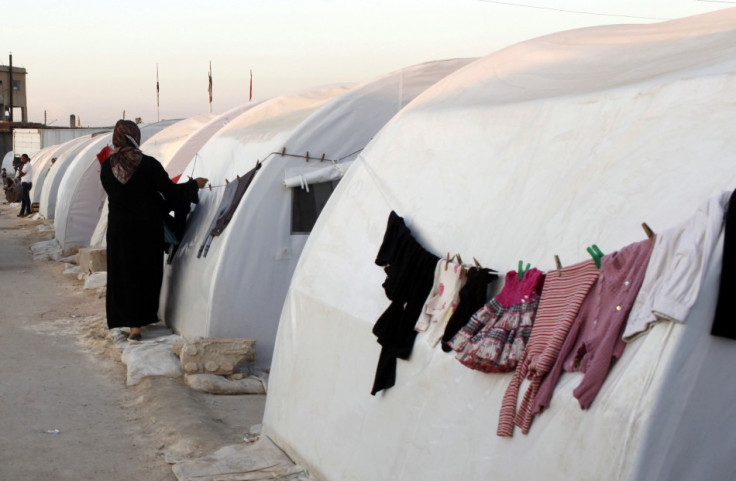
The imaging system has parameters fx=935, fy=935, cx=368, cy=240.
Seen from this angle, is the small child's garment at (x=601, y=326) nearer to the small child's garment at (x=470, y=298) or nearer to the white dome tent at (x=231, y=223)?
the small child's garment at (x=470, y=298)

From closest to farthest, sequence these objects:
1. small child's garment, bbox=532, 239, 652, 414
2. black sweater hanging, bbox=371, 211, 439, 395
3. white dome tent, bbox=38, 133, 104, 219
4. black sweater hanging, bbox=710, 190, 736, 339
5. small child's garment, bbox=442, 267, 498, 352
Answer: black sweater hanging, bbox=710, 190, 736, 339 → small child's garment, bbox=532, 239, 652, 414 → small child's garment, bbox=442, 267, 498, 352 → black sweater hanging, bbox=371, 211, 439, 395 → white dome tent, bbox=38, 133, 104, 219

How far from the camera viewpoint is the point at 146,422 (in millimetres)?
5965

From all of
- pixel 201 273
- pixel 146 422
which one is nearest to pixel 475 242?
pixel 146 422

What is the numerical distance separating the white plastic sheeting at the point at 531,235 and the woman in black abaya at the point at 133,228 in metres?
2.96

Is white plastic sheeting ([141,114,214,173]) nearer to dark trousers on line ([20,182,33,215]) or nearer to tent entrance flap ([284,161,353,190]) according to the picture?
tent entrance flap ([284,161,353,190])

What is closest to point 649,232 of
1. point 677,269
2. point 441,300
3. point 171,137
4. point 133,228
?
point 677,269

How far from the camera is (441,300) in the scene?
3.96 metres

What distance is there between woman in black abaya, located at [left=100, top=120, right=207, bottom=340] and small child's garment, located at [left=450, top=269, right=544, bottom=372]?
4974 mm

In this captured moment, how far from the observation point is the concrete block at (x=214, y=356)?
6.81 meters

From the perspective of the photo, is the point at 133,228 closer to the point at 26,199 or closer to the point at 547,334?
the point at 547,334

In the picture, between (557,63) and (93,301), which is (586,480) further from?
(93,301)

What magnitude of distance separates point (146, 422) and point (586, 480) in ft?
12.3

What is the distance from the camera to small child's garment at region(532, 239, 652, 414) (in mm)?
2898

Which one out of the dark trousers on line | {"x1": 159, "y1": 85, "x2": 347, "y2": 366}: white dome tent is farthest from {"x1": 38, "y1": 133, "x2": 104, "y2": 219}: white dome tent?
{"x1": 159, "y1": 85, "x2": 347, "y2": 366}: white dome tent
